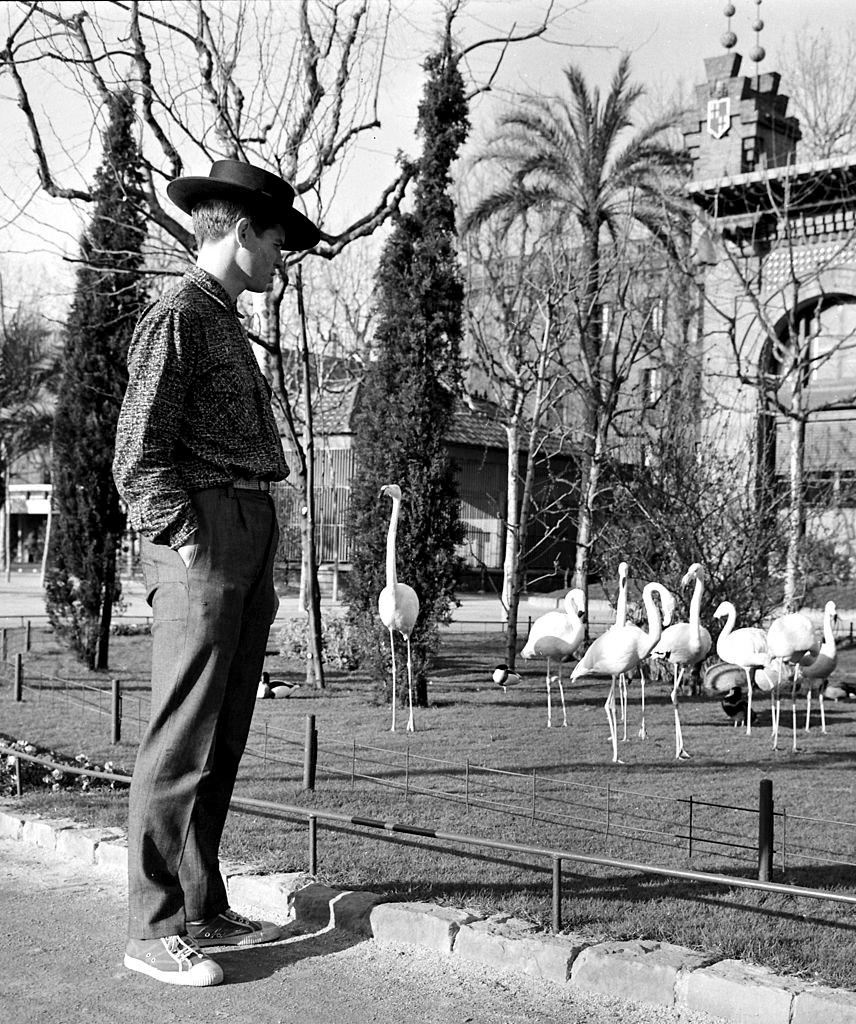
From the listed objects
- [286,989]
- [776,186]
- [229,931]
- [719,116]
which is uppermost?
[719,116]

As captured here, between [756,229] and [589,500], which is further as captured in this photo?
[756,229]

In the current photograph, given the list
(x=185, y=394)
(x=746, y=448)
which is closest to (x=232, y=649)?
(x=185, y=394)

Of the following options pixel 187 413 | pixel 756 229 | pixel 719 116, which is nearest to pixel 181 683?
pixel 187 413

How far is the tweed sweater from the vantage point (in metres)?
3.75

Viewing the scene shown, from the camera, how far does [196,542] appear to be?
3.79m

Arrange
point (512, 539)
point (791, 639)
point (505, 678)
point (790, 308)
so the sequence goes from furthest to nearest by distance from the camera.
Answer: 1. point (790, 308)
2. point (512, 539)
3. point (505, 678)
4. point (791, 639)

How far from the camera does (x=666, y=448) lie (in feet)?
Answer: 47.8

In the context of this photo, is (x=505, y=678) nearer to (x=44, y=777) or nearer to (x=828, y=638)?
(x=828, y=638)

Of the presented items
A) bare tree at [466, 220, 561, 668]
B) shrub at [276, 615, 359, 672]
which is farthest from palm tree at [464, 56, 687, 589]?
shrub at [276, 615, 359, 672]

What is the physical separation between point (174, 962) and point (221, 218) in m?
2.58

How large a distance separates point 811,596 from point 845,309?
856 centimetres

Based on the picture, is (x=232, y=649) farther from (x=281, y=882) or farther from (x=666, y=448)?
(x=666, y=448)

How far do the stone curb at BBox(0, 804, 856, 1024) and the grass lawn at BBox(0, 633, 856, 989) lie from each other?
0.25 metres

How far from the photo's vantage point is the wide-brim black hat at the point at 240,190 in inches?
158
